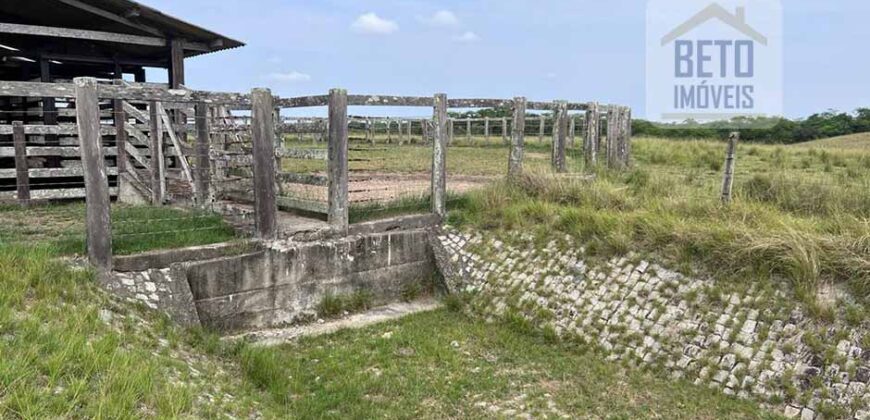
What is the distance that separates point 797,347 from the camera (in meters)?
4.89

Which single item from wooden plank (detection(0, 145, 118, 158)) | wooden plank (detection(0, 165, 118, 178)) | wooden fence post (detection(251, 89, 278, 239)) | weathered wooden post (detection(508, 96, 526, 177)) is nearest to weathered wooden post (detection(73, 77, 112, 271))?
wooden fence post (detection(251, 89, 278, 239))

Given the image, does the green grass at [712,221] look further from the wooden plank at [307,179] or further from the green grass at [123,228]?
Result: the green grass at [123,228]

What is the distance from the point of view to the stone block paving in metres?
4.66

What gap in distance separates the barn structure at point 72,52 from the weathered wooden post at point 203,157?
102cm

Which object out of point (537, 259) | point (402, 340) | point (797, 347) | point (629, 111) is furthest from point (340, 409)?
point (629, 111)

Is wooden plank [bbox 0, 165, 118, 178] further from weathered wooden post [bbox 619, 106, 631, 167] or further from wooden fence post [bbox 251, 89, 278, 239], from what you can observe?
weathered wooden post [bbox 619, 106, 631, 167]

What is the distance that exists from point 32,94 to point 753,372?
6487 millimetres

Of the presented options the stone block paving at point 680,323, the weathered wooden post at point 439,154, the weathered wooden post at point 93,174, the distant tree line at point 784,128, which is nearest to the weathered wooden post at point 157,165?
the weathered wooden post at point 93,174

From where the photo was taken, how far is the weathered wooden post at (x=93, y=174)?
17.6 feet

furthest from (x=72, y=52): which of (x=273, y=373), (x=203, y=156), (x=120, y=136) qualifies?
(x=273, y=373)

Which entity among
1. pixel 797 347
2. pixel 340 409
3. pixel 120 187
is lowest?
pixel 340 409

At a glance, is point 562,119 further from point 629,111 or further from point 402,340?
point 402,340

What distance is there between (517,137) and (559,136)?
1.15m

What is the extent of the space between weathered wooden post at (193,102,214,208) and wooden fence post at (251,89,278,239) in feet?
4.13
